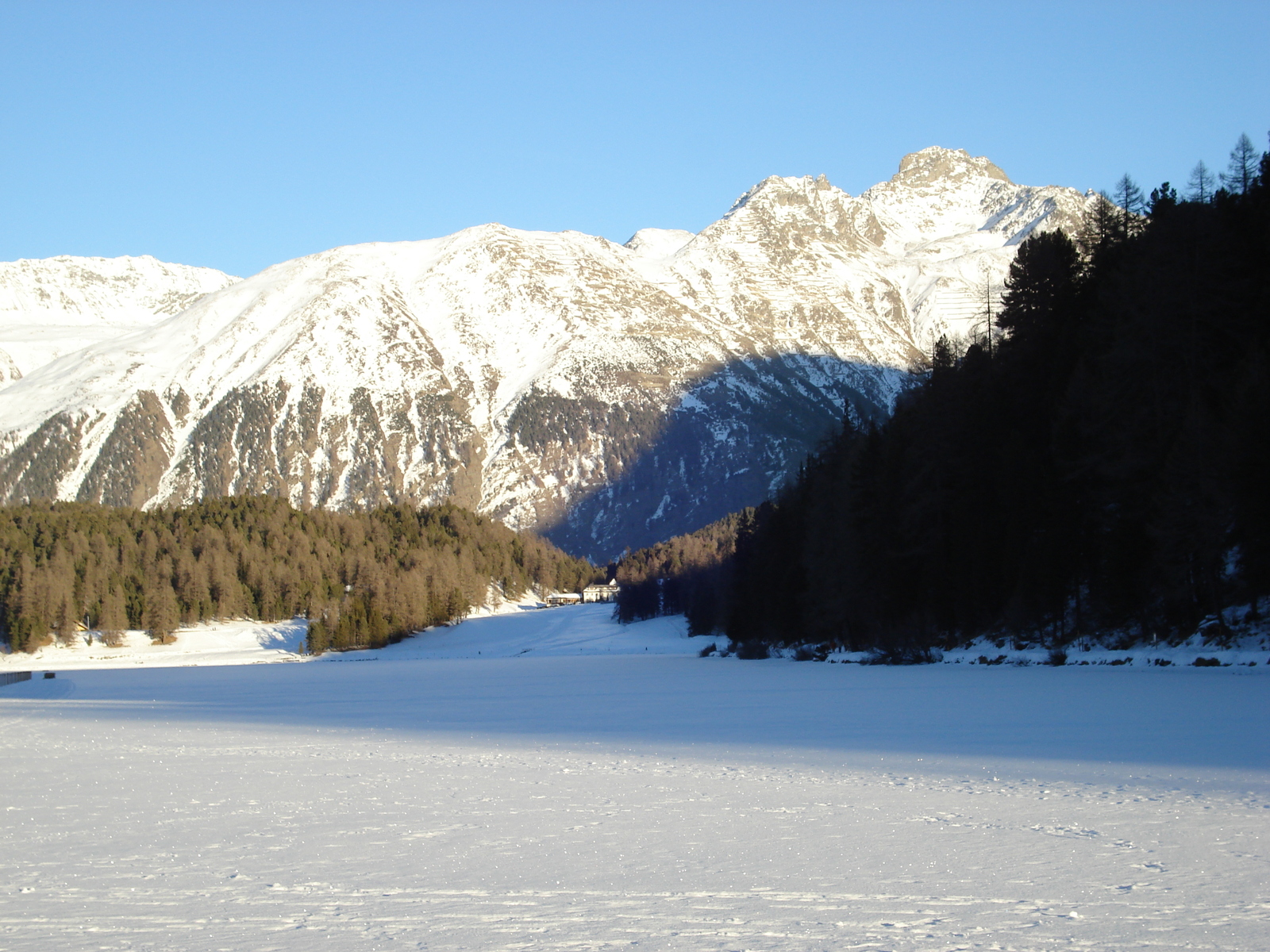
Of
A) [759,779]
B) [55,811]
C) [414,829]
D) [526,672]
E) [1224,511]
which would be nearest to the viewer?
[414,829]

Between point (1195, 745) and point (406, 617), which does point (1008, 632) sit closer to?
point (1195, 745)

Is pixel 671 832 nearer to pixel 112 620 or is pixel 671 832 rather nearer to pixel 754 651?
pixel 754 651

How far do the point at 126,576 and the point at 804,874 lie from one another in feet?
470

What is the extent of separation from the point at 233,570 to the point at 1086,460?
129911 mm

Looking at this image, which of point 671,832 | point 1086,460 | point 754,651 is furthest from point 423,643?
point 671,832

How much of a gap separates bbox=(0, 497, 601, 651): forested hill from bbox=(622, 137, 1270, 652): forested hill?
88138 millimetres

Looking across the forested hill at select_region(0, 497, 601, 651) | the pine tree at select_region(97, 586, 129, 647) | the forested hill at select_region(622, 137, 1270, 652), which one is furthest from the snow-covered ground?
the pine tree at select_region(97, 586, 129, 647)

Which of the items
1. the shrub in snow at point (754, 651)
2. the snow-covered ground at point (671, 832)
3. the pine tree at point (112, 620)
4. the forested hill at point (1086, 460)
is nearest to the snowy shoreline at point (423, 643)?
the pine tree at point (112, 620)

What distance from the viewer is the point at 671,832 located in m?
9.80

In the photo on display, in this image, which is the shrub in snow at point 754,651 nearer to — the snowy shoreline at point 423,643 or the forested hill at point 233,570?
the snowy shoreline at point 423,643

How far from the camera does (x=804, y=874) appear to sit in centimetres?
801

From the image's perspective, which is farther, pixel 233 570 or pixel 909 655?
pixel 233 570

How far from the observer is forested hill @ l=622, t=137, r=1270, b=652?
3128cm

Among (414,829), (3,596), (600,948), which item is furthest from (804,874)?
(3,596)
